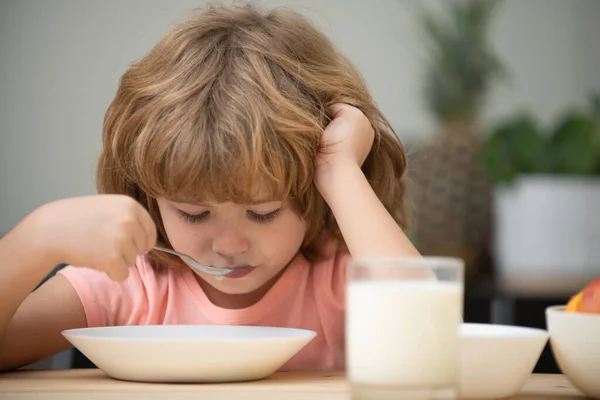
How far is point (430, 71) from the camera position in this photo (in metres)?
3.36

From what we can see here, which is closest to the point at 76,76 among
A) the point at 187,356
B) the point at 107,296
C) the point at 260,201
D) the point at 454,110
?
the point at 454,110

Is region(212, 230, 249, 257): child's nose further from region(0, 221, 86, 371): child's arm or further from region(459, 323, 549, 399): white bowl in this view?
region(459, 323, 549, 399): white bowl

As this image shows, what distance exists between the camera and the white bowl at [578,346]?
0.82m

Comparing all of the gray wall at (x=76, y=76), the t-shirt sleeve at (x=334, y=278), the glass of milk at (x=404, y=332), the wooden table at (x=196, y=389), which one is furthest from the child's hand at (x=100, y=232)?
the gray wall at (x=76, y=76)

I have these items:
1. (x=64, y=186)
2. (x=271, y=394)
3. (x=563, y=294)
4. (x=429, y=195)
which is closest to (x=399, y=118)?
(x=429, y=195)

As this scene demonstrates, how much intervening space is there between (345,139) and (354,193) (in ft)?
0.31

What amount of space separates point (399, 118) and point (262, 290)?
2.24m

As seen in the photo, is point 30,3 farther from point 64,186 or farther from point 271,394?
point 271,394

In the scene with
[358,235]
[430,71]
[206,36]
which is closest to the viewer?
[358,235]

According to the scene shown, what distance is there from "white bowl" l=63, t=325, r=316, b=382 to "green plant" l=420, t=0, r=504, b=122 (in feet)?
8.05

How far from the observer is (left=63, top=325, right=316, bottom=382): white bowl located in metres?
0.88

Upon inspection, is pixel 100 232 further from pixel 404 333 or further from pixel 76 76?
pixel 76 76

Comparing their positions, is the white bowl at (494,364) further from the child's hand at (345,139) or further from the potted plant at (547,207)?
the potted plant at (547,207)

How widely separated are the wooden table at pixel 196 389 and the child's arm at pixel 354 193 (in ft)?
0.72
